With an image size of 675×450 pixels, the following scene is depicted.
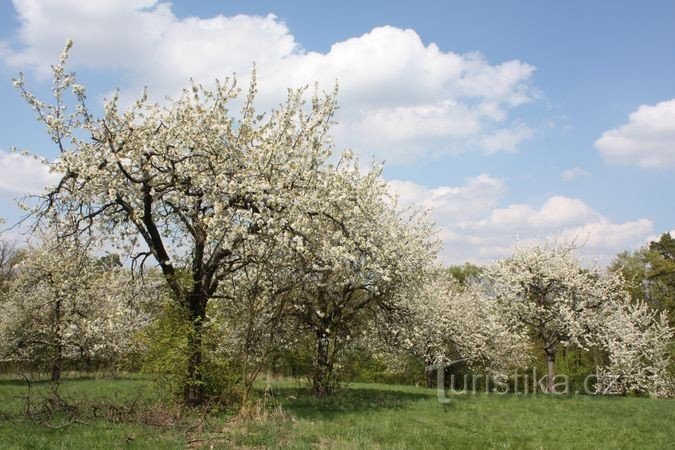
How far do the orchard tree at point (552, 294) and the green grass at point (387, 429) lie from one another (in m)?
10.5

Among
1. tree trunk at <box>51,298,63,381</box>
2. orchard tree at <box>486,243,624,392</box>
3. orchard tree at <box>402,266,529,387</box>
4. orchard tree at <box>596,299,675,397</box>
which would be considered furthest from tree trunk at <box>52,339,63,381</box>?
orchard tree at <box>596,299,675,397</box>

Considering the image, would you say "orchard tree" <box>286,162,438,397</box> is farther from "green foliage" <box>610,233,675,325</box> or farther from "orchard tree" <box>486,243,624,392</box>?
"green foliage" <box>610,233,675,325</box>

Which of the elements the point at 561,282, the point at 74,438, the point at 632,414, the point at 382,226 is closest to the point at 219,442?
the point at 74,438

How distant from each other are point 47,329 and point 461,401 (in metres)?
25.0

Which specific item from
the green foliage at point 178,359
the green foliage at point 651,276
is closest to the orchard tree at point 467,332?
the green foliage at point 178,359

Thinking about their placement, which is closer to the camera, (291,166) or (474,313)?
(291,166)

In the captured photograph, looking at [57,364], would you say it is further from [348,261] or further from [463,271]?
[463,271]

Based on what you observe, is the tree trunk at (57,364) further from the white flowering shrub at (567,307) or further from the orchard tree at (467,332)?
the white flowering shrub at (567,307)

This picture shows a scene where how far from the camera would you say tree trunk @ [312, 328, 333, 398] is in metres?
22.2

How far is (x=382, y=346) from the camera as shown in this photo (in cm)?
2431

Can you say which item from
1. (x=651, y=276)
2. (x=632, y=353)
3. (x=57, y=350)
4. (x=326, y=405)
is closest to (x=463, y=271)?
(x=651, y=276)

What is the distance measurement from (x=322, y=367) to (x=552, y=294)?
17.6m

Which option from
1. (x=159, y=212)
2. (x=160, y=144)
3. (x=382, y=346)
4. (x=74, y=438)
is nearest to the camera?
(x=74, y=438)

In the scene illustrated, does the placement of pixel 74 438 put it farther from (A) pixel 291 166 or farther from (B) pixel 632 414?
(B) pixel 632 414
